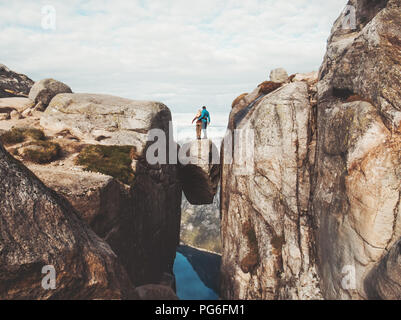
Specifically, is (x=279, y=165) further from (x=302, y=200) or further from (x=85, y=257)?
(x=85, y=257)

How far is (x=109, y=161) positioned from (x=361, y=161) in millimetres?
18670

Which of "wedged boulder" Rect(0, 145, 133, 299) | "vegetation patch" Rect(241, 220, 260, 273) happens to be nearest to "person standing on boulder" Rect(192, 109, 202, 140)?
"vegetation patch" Rect(241, 220, 260, 273)

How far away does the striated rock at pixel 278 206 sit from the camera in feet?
70.3

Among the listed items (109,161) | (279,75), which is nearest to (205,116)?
(279,75)

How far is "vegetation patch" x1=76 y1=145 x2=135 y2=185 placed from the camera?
21.1 m

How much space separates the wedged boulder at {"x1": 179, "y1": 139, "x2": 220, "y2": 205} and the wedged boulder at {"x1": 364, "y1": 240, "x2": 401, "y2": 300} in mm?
22354

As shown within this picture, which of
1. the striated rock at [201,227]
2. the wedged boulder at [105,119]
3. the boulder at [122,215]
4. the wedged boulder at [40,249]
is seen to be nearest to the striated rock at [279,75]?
the wedged boulder at [105,119]

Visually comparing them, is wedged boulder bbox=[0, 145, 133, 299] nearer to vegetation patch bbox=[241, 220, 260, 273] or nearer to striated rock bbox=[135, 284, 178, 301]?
striated rock bbox=[135, 284, 178, 301]

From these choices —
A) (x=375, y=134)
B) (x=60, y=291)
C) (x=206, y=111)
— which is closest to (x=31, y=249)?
(x=60, y=291)

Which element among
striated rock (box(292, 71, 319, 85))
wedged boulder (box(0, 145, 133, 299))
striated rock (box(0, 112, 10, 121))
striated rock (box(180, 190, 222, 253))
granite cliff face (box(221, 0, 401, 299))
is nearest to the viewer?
wedged boulder (box(0, 145, 133, 299))

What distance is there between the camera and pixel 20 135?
22.9m

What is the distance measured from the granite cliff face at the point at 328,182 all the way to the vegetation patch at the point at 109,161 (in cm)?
1137

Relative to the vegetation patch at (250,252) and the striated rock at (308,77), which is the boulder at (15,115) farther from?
the striated rock at (308,77)

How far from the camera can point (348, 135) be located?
51.9 feet
